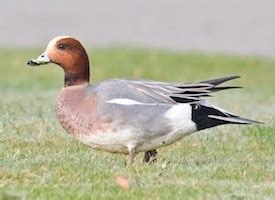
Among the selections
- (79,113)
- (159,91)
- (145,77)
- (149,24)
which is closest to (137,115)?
(159,91)

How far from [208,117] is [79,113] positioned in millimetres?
890

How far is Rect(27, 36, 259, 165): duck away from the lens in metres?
7.97

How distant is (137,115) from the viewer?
315 inches

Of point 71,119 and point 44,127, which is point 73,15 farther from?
point 71,119

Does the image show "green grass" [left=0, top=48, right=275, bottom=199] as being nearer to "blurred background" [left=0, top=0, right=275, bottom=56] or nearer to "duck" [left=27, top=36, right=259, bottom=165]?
"duck" [left=27, top=36, right=259, bottom=165]

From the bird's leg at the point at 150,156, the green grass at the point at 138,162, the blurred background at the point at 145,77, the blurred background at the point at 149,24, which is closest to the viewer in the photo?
the green grass at the point at 138,162

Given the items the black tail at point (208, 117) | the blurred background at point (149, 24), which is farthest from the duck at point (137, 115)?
the blurred background at point (149, 24)

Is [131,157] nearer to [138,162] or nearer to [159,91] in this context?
[138,162]

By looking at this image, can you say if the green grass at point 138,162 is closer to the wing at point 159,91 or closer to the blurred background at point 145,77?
the blurred background at point 145,77

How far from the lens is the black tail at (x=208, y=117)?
8023mm

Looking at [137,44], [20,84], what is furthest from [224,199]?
[137,44]

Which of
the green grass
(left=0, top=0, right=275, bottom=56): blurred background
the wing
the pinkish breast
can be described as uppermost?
(left=0, top=0, right=275, bottom=56): blurred background

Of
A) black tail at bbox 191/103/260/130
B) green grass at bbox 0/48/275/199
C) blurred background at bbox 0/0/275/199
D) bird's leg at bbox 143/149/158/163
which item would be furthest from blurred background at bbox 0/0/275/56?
black tail at bbox 191/103/260/130

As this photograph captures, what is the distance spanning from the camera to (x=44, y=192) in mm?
6910
